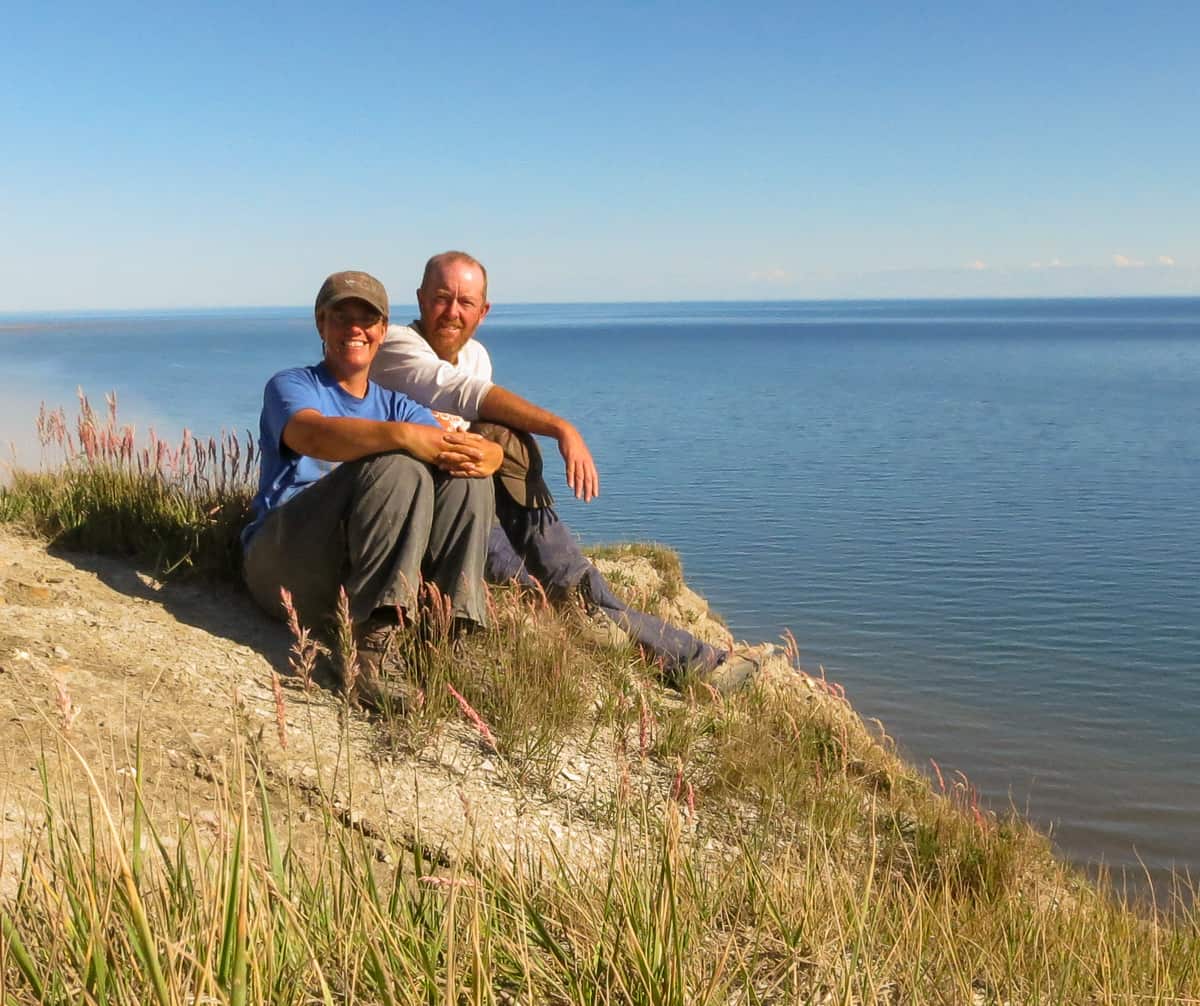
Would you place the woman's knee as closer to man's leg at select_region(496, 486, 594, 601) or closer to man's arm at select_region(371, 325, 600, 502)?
man's arm at select_region(371, 325, 600, 502)

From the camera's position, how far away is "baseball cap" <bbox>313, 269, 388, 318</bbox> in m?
5.31

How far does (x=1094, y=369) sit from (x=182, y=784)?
65.9m

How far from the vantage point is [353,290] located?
5.32 meters

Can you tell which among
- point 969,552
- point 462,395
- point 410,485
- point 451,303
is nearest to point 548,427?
point 462,395

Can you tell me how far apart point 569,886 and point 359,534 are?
2.39 meters

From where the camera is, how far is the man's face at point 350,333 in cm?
541

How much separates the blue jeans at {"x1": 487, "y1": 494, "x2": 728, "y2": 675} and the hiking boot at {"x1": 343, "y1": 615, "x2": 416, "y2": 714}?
1.01 meters

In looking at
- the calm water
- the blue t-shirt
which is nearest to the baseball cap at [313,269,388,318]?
the blue t-shirt

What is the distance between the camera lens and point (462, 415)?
238 inches

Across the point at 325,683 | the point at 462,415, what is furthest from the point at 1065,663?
the point at 325,683

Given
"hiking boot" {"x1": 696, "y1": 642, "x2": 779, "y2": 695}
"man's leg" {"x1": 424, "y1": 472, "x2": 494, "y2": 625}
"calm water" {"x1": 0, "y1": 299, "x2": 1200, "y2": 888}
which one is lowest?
"calm water" {"x1": 0, "y1": 299, "x2": 1200, "y2": 888}

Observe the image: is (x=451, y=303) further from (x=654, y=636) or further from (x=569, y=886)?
(x=569, y=886)

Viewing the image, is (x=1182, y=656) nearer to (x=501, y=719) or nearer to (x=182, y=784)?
(x=501, y=719)

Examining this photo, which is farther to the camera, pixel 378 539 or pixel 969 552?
pixel 969 552
